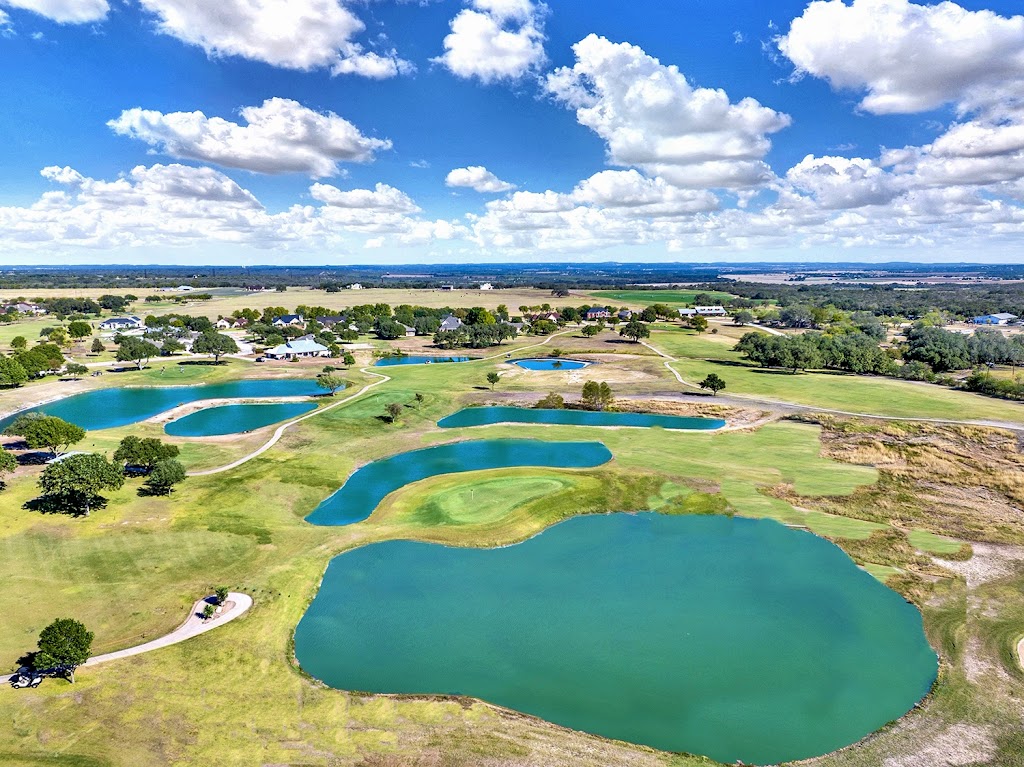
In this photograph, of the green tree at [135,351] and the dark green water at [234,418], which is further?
the green tree at [135,351]

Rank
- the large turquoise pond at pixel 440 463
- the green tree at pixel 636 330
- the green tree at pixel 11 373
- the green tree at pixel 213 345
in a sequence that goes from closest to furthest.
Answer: the large turquoise pond at pixel 440 463, the green tree at pixel 11 373, the green tree at pixel 213 345, the green tree at pixel 636 330

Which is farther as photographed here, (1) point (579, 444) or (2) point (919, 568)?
(1) point (579, 444)

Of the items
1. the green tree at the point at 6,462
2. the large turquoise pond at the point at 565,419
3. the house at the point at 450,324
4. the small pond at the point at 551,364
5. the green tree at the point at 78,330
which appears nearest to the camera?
the green tree at the point at 6,462

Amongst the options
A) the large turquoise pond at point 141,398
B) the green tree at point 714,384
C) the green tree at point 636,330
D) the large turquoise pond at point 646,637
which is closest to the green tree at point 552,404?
the green tree at point 714,384

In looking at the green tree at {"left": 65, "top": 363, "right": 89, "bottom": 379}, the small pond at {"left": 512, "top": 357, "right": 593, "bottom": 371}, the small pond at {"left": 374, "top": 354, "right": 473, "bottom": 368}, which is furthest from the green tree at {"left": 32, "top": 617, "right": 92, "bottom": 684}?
Answer: the green tree at {"left": 65, "top": 363, "right": 89, "bottom": 379}

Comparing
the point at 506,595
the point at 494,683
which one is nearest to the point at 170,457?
the point at 506,595

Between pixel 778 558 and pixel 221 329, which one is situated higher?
pixel 221 329

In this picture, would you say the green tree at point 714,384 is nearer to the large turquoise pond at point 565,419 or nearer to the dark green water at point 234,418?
the large turquoise pond at point 565,419

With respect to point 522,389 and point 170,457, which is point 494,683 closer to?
point 170,457
